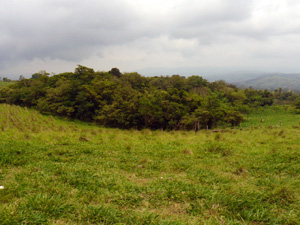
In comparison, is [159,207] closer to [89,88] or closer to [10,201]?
[10,201]

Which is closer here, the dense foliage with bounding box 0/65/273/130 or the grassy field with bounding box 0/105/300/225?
the grassy field with bounding box 0/105/300/225

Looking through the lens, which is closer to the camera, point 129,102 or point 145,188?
point 145,188

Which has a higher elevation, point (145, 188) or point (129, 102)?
point (129, 102)

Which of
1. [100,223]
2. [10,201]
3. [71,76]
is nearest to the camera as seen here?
Result: [100,223]

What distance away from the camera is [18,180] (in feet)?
13.4

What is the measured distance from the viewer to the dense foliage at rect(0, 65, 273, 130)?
2486 centimetres

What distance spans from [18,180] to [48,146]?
9.47ft

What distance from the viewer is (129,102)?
93.2 feet

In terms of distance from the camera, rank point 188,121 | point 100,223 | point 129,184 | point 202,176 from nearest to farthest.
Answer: point 100,223 → point 129,184 → point 202,176 → point 188,121

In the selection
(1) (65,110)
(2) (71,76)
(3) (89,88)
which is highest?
(2) (71,76)

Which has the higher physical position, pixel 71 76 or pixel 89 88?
pixel 71 76

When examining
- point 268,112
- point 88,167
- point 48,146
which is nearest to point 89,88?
point 48,146

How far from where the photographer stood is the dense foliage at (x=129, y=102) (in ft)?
81.6

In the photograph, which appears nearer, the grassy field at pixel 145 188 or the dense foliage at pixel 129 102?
the grassy field at pixel 145 188
